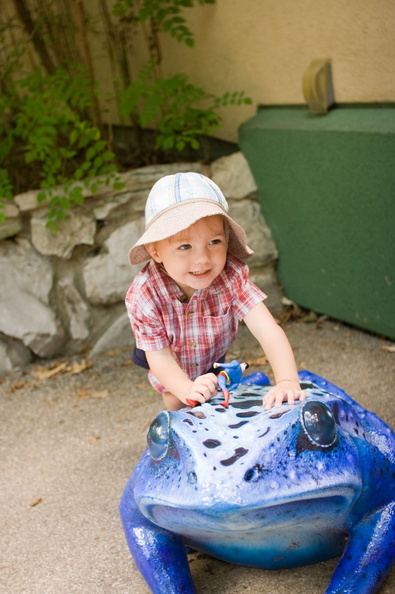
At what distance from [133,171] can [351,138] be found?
1.60m

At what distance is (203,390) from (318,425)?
520 mm

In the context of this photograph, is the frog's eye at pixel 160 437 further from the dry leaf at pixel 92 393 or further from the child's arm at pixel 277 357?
the dry leaf at pixel 92 393

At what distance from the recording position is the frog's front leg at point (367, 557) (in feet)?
6.64

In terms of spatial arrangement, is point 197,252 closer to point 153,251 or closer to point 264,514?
point 153,251

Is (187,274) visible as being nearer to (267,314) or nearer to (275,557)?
(267,314)

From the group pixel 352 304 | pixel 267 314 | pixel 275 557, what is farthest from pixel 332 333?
pixel 275 557

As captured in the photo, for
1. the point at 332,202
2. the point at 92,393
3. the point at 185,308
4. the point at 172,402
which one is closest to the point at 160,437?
the point at 185,308

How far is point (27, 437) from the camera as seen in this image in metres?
3.79

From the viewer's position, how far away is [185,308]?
8.79 ft

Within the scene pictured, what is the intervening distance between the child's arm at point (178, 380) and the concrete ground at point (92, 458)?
0.59 m

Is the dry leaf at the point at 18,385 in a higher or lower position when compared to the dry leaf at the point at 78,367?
higher

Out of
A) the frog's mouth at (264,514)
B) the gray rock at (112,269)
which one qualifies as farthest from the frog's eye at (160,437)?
the gray rock at (112,269)

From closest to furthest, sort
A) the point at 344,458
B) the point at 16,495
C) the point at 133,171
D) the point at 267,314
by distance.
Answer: the point at 344,458, the point at 267,314, the point at 16,495, the point at 133,171

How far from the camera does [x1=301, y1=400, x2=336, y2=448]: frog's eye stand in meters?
1.84
